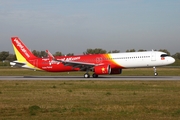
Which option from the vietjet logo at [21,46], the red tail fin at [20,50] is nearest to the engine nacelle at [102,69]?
the red tail fin at [20,50]

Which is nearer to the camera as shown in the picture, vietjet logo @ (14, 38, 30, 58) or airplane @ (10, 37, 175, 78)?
airplane @ (10, 37, 175, 78)

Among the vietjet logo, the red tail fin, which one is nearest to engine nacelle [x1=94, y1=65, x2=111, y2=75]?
the red tail fin

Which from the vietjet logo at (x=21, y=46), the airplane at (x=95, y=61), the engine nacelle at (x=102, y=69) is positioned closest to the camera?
the engine nacelle at (x=102, y=69)

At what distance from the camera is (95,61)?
47.0m

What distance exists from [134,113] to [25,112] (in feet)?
15.1

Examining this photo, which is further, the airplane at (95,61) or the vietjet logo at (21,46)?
the vietjet logo at (21,46)

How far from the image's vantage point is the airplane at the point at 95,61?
44844 millimetres

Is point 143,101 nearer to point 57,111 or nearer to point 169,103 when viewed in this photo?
point 169,103

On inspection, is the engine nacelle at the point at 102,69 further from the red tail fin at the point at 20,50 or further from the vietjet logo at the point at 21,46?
the vietjet logo at the point at 21,46

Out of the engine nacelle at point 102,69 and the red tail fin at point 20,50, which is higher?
the red tail fin at point 20,50

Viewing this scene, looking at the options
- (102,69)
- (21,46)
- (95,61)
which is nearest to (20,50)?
(21,46)

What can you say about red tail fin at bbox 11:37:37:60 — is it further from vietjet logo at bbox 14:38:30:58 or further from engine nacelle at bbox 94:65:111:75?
engine nacelle at bbox 94:65:111:75

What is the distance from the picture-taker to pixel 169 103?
17.6 m

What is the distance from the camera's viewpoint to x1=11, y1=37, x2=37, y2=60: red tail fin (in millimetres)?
50875
